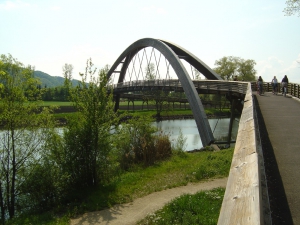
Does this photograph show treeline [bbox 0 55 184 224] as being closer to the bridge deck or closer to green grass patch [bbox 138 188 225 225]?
green grass patch [bbox 138 188 225 225]

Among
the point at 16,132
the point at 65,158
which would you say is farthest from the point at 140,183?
the point at 16,132

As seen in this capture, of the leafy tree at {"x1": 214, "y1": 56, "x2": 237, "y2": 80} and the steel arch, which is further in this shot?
the leafy tree at {"x1": 214, "y1": 56, "x2": 237, "y2": 80}

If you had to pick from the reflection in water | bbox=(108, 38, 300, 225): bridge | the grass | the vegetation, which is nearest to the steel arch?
the reflection in water

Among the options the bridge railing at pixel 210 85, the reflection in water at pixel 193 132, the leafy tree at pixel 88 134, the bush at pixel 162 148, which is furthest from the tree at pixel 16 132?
the reflection in water at pixel 193 132

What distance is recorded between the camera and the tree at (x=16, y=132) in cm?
1030

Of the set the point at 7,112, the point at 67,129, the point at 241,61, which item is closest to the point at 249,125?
the point at 67,129

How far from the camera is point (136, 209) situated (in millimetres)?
7824

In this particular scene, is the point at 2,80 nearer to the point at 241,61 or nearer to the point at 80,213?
the point at 80,213

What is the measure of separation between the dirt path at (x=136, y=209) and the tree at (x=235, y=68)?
51.3 m

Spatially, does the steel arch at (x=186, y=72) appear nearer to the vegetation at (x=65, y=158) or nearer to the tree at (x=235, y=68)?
the vegetation at (x=65, y=158)

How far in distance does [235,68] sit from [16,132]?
175ft

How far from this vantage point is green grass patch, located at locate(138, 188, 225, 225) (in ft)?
19.4

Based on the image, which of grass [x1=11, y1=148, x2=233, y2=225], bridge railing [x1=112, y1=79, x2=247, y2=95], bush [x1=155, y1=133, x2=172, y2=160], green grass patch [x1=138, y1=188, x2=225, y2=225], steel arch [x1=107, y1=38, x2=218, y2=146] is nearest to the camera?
green grass patch [x1=138, y1=188, x2=225, y2=225]

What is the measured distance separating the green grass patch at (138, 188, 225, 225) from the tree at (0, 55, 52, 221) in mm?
5777
